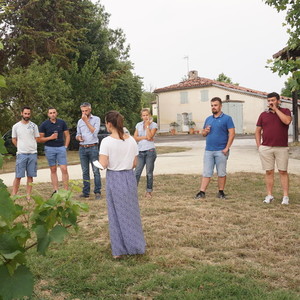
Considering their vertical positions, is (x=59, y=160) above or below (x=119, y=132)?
below

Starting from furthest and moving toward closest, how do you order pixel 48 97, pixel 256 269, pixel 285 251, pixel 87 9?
pixel 87 9
pixel 48 97
pixel 285 251
pixel 256 269

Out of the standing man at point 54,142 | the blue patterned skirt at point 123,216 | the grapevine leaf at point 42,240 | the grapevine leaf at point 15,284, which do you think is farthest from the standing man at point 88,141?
the grapevine leaf at point 15,284

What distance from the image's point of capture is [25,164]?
802 centimetres

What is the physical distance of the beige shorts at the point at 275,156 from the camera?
725 cm

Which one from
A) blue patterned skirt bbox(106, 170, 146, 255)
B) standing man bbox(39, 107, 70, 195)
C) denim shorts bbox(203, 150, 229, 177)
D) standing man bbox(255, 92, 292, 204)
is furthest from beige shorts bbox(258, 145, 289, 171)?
standing man bbox(39, 107, 70, 195)

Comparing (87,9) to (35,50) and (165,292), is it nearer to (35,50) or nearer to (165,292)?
(35,50)

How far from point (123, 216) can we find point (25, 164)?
3.98 m

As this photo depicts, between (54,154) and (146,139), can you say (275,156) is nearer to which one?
(146,139)

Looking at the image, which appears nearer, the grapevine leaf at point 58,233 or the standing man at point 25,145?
the grapevine leaf at point 58,233

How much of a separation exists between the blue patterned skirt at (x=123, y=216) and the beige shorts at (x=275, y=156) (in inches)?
132

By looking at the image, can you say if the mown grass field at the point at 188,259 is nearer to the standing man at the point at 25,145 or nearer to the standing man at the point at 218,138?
the standing man at the point at 218,138

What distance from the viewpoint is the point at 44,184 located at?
1061 cm

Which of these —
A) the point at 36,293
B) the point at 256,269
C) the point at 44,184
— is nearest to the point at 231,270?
the point at 256,269

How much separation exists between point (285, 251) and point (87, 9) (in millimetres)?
26777
